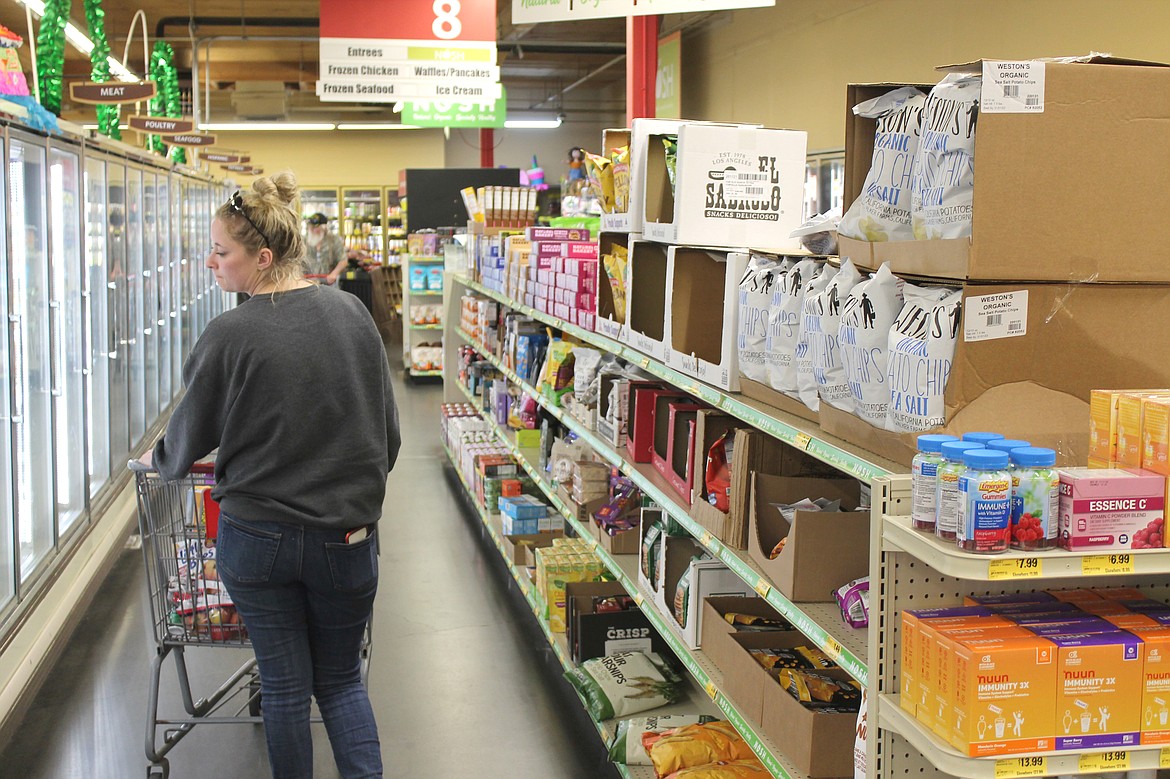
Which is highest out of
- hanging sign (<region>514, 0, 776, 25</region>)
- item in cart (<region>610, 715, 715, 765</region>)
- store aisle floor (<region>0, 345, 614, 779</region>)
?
hanging sign (<region>514, 0, 776, 25</region>)

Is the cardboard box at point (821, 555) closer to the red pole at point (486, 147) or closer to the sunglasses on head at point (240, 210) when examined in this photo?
the sunglasses on head at point (240, 210)

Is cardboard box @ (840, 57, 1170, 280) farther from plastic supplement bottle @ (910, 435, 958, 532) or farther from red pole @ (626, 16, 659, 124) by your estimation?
red pole @ (626, 16, 659, 124)

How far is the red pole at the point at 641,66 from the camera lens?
8041mm

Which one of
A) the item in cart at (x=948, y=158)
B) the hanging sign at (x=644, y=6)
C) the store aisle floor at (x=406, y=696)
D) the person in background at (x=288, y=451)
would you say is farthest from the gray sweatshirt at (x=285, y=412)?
the hanging sign at (x=644, y=6)

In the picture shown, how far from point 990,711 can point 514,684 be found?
3089mm

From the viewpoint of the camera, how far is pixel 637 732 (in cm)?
345

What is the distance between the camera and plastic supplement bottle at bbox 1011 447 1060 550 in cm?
171

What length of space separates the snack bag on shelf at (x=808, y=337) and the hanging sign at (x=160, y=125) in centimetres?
679

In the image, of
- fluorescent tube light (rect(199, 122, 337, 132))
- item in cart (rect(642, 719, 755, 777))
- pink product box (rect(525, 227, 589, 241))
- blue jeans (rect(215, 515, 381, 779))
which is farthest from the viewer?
fluorescent tube light (rect(199, 122, 337, 132))

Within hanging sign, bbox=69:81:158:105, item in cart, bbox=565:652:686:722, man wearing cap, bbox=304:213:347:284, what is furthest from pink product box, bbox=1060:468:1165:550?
man wearing cap, bbox=304:213:347:284

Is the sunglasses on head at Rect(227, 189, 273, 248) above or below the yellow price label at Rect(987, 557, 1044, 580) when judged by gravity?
above

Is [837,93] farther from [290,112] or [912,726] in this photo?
[290,112]

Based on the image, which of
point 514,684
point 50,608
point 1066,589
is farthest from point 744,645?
point 50,608

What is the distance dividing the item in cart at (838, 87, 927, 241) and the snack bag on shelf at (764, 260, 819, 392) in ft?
0.85
